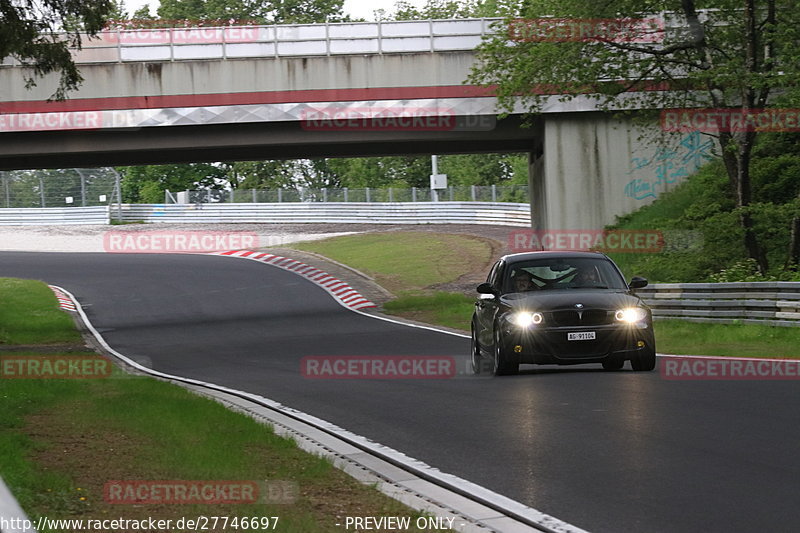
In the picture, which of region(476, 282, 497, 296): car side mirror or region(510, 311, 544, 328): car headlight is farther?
region(476, 282, 497, 296): car side mirror

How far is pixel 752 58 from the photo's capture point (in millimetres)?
27766

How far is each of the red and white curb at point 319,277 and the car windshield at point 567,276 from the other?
21.5 meters

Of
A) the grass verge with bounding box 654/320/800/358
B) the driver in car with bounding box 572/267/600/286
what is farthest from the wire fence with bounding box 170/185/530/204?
the driver in car with bounding box 572/267/600/286

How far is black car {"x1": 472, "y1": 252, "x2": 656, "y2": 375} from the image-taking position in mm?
14594

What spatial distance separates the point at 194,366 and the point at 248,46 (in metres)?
15.3

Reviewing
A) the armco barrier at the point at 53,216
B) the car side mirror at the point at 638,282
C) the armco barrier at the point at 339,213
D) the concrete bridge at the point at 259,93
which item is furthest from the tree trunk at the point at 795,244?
the armco barrier at the point at 53,216

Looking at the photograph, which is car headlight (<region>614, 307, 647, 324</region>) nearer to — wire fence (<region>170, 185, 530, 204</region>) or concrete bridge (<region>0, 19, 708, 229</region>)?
concrete bridge (<region>0, 19, 708, 229</region>)

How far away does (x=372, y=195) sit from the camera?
70.8 m

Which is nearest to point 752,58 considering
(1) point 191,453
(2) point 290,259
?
(1) point 191,453

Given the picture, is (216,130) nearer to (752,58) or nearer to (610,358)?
(752,58)

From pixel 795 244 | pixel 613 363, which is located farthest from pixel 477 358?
pixel 795 244

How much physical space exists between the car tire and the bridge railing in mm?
20691

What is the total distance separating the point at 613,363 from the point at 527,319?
155 centimetres

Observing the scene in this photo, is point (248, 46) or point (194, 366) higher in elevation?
point (248, 46)
